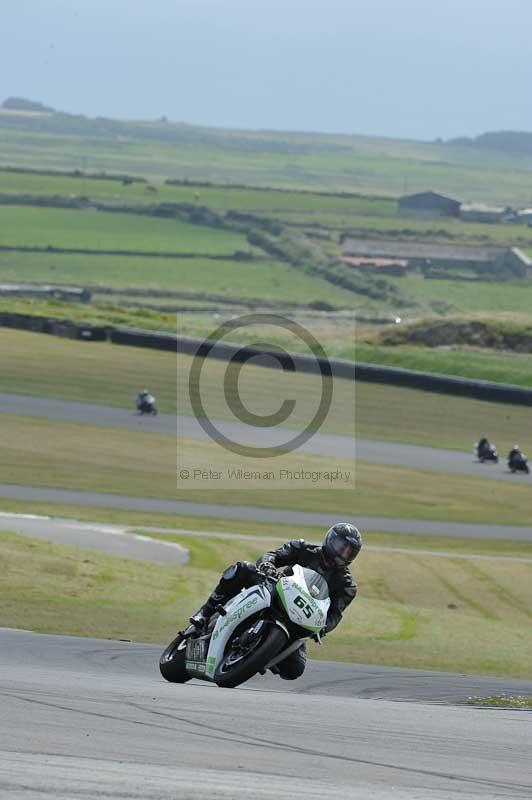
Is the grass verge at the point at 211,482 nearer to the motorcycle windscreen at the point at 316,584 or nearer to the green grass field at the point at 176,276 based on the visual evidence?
the motorcycle windscreen at the point at 316,584

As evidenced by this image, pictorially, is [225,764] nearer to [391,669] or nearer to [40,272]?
[391,669]

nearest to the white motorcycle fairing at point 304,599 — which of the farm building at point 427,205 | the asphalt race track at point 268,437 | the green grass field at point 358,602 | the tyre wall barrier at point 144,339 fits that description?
the green grass field at point 358,602

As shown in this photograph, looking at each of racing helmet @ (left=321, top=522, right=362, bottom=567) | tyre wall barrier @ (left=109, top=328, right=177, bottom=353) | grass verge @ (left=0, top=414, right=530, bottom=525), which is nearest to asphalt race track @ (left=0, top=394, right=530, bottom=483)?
grass verge @ (left=0, top=414, right=530, bottom=525)

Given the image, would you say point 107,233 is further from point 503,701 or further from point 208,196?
point 503,701

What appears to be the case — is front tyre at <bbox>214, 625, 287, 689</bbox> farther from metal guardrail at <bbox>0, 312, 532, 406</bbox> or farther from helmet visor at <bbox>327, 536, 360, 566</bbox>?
metal guardrail at <bbox>0, 312, 532, 406</bbox>

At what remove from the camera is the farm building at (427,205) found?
542 feet

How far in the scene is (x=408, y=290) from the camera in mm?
102438

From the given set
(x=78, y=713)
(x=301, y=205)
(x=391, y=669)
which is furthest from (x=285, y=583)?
(x=301, y=205)

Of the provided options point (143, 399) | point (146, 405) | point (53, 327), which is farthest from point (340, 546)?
point (53, 327)

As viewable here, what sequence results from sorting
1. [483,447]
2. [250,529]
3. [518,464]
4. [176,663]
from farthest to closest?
[483,447]
[518,464]
[250,529]
[176,663]

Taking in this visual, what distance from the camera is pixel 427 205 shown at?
6550 inches

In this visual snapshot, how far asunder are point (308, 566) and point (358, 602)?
10.7 m

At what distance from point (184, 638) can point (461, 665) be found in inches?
Result: 239

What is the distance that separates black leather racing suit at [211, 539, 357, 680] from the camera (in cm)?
1094
